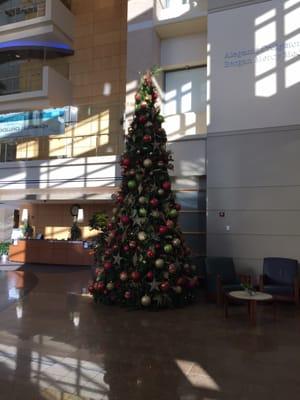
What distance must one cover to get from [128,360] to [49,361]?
0.84 metres

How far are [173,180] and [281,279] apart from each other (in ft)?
11.6

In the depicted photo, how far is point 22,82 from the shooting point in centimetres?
1557

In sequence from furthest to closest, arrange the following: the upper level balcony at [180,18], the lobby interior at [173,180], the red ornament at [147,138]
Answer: the upper level balcony at [180,18] < the red ornament at [147,138] < the lobby interior at [173,180]

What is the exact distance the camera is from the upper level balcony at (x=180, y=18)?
9.87 meters

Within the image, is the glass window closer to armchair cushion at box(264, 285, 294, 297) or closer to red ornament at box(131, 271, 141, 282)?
armchair cushion at box(264, 285, 294, 297)

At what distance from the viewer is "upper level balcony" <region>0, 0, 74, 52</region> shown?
549 inches

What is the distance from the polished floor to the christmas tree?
1.11 feet

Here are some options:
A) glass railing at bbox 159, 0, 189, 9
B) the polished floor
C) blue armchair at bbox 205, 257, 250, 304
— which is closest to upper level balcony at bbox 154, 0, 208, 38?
glass railing at bbox 159, 0, 189, 9

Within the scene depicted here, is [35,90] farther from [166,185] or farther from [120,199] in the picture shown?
[166,185]

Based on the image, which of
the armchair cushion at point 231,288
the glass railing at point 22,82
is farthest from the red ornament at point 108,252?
the glass railing at point 22,82

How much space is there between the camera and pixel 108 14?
14648 millimetres

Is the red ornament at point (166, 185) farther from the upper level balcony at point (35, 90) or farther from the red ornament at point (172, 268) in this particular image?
the upper level balcony at point (35, 90)

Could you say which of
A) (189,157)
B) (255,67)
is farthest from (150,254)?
(255,67)

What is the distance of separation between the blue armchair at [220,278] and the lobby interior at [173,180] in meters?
0.26
